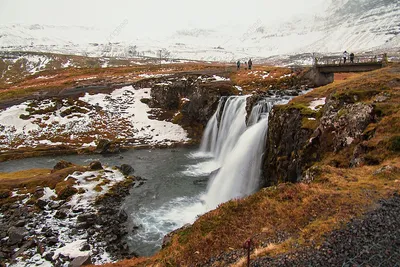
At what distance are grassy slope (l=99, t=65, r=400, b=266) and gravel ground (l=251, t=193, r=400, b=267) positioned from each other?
16.2 inches

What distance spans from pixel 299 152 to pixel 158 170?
936 inches

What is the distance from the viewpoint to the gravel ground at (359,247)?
8.75m

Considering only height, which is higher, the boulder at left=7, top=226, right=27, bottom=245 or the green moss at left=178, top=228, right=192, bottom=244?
the green moss at left=178, top=228, right=192, bottom=244

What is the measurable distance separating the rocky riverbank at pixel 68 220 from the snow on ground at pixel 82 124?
22.1 m

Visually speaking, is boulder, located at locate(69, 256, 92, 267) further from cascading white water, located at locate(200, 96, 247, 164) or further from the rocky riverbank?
cascading white water, located at locate(200, 96, 247, 164)

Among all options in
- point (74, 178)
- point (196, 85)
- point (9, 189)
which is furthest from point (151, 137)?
point (9, 189)

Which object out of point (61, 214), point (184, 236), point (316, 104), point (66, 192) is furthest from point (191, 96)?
point (184, 236)

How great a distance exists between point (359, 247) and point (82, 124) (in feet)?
197

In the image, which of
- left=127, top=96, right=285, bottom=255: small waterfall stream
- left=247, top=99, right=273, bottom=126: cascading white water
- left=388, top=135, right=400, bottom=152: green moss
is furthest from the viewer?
left=247, top=99, right=273, bottom=126: cascading white water

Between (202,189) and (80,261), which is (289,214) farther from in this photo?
(202,189)

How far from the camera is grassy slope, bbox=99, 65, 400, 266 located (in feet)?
35.4

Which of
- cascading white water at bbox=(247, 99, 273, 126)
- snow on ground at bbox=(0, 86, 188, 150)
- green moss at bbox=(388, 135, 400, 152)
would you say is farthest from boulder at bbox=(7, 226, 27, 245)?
snow on ground at bbox=(0, 86, 188, 150)

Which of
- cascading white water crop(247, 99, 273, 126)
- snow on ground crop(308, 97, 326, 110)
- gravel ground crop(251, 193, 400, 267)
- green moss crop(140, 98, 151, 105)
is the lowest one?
green moss crop(140, 98, 151, 105)

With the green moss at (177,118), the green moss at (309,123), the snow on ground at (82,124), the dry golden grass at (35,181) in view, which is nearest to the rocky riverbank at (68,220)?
the dry golden grass at (35,181)
